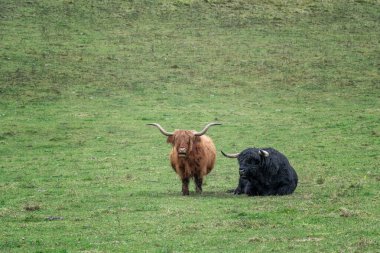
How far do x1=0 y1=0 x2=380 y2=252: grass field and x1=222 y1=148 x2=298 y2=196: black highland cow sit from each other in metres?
0.39

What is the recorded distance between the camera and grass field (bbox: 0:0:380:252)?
1301 cm

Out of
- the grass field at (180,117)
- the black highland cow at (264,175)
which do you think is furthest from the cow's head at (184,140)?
the black highland cow at (264,175)

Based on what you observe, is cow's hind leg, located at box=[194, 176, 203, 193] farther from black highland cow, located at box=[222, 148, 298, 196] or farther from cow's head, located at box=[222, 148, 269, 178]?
cow's head, located at box=[222, 148, 269, 178]

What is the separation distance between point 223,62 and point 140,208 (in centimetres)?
2398

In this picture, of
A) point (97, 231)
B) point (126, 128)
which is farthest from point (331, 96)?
point (97, 231)

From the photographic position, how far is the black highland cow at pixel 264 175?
648 inches

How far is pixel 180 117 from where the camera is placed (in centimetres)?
2962

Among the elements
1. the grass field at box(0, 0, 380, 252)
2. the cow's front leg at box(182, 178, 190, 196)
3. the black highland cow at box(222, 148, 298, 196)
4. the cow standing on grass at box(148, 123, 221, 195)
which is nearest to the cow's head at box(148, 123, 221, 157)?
the cow standing on grass at box(148, 123, 221, 195)

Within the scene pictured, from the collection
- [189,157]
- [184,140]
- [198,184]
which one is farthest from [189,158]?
[198,184]

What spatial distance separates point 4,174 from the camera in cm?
2070

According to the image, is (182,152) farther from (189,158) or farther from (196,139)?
(196,139)

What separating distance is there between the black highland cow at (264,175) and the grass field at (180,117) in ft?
1.28

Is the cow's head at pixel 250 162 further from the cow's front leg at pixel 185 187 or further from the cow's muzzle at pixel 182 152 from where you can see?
the cow's front leg at pixel 185 187

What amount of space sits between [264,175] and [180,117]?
520 inches
